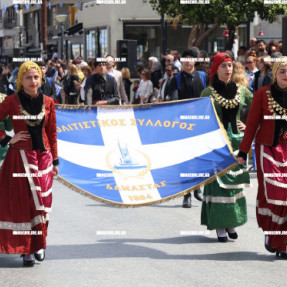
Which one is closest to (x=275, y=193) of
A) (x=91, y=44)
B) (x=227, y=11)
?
(x=227, y=11)

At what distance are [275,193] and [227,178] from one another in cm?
100

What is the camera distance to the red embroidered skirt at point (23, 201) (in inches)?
288

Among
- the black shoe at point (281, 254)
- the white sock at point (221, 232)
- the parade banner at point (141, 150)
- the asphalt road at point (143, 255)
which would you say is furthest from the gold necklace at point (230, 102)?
the black shoe at point (281, 254)

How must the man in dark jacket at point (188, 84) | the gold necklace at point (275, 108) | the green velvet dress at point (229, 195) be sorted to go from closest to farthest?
the gold necklace at point (275, 108)
the green velvet dress at point (229, 195)
the man in dark jacket at point (188, 84)

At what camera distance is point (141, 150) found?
27.5 ft

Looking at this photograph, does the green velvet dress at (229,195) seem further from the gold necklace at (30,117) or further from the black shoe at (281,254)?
the gold necklace at (30,117)

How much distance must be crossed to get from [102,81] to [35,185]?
657 cm

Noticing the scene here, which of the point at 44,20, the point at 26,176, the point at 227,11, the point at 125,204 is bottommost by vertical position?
the point at 125,204

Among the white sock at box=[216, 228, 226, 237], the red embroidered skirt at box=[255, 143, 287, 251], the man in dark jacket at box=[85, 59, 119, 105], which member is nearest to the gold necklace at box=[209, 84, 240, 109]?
the red embroidered skirt at box=[255, 143, 287, 251]

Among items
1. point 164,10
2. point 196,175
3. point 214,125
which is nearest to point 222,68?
point 214,125

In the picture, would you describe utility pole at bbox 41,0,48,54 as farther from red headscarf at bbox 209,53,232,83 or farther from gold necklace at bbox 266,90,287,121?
gold necklace at bbox 266,90,287,121

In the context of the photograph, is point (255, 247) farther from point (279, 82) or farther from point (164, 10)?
Result: point (164, 10)

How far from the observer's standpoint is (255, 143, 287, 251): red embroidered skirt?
7.53 m

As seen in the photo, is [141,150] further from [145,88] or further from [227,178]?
[145,88]
